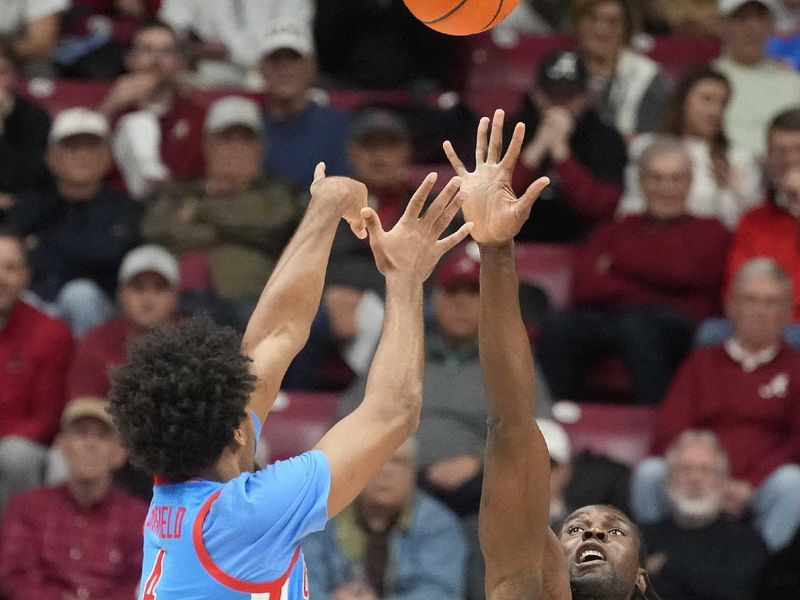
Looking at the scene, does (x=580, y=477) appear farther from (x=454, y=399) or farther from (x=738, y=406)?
(x=738, y=406)

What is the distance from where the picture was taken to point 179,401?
12.5 ft

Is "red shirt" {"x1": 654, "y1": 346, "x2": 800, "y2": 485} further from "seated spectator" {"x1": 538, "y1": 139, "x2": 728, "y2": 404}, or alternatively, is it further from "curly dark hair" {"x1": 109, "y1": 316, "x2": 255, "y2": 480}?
"curly dark hair" {"x1": 109, "y1": 316, "x2": 255, "y2": 480}

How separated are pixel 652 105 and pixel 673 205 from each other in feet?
4.18

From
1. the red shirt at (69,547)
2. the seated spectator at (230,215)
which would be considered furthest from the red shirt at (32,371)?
the seated spectator at (230,215)

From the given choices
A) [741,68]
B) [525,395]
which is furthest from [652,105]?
[525,395]

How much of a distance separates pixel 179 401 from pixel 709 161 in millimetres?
5651

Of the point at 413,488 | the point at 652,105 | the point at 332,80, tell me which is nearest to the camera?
the point at 413,488

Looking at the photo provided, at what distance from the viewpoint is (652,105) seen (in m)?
9.58

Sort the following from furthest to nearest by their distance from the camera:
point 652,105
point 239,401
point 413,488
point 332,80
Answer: point 332,80 → point 652,105 → point 413,488 → point 239,401

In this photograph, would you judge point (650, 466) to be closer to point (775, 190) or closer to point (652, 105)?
point (775, 190)

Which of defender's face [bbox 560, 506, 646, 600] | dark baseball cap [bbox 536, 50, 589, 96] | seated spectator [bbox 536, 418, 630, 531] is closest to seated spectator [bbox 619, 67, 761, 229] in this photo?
dark baseball cap [bbox 536, 50, 589, 96]

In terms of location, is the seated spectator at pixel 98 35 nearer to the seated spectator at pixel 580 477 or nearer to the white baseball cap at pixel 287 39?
the white baseball cap at pixel 287 39

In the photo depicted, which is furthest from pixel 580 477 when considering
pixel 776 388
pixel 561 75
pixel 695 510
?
pixel 561 75

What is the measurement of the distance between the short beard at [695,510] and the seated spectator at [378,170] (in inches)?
82.3
